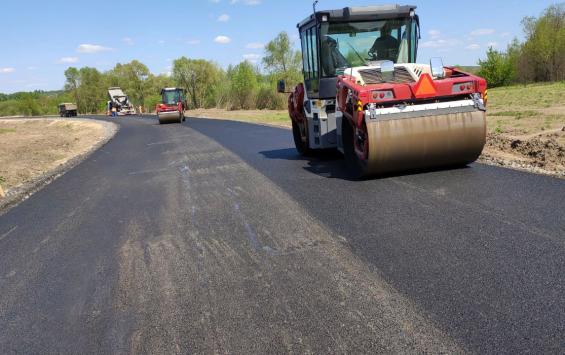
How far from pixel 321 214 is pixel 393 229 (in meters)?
1.04

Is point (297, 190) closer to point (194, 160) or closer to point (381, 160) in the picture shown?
point (381, 160)

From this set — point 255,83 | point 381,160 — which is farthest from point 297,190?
point 255,83

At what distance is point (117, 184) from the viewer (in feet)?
29.3

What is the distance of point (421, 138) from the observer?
6480mm

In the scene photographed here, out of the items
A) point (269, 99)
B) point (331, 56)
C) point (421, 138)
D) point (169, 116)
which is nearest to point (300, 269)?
point (421, 138)

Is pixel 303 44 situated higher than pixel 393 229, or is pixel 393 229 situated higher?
pixel 303 44

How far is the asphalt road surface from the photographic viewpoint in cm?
296

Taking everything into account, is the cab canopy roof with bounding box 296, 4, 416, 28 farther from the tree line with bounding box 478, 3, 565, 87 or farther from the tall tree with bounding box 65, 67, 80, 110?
the tall tree with bounding box 65, 67, 80, 110

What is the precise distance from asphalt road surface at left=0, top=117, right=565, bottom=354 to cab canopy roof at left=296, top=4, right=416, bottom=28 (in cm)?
303

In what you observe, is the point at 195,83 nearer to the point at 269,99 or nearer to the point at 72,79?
the point at 269,99

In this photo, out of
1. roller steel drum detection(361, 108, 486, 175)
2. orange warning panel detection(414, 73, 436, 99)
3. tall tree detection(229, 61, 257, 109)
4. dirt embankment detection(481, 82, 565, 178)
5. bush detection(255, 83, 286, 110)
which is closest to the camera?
roller steel drum detection(361, 108, 486, 175)

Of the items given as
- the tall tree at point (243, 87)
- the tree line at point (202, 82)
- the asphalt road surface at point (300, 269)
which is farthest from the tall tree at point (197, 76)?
the asphalt road surface at point (300, 269)

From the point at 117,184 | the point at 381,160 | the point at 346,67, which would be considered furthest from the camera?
the point at 117,184

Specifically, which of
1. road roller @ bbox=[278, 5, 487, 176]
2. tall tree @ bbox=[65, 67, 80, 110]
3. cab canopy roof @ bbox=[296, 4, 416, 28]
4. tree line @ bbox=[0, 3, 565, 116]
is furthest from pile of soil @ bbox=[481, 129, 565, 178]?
tall tree @ bbox=[65, 67, 80, 110]
